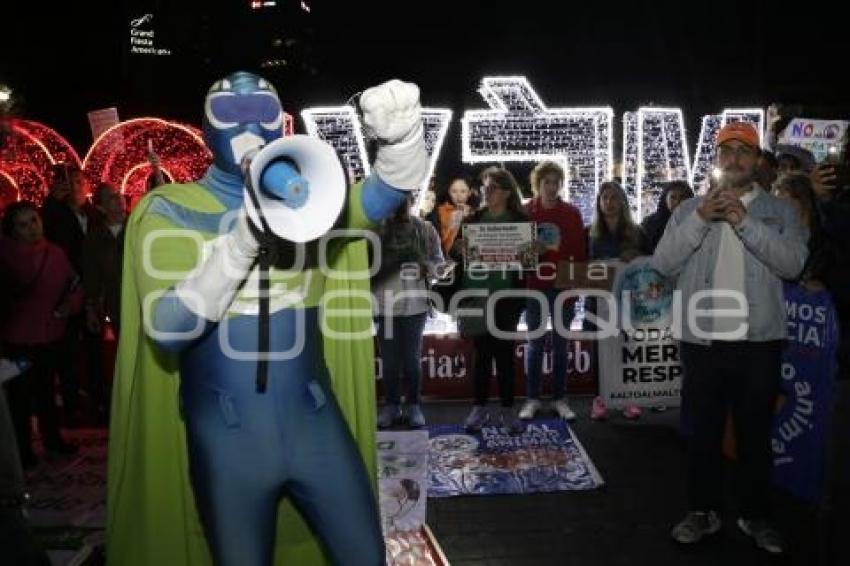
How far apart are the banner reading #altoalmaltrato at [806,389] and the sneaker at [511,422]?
1.83m

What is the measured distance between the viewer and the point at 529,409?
5.88 metres

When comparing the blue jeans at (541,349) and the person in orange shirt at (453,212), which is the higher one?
the person in orange shirt at (453,212)

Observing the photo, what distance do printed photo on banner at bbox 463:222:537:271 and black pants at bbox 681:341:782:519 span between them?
2.07 m

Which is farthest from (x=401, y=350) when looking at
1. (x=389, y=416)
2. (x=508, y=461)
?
(x=508, y=461)

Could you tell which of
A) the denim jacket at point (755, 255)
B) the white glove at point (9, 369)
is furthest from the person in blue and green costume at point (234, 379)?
the denim jacket at point (755, 255)

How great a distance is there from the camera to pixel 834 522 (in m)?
2.93

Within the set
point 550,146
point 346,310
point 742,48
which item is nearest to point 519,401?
point 550,146

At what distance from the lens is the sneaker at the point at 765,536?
141 inches

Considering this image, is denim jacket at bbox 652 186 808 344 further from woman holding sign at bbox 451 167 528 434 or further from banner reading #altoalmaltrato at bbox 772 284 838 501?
woman holding sign at bbox 451 167 528 434

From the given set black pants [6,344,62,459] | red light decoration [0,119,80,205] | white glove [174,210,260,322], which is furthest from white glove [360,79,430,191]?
red light decoration [0,119,80,205]

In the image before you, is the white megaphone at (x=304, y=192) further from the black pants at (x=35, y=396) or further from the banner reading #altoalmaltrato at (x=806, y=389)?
the black pants at (x=35, y=396)

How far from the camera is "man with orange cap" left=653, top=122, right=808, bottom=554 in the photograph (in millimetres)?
3387

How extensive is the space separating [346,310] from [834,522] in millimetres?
2111

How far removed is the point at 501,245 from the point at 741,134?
95.7 inches
